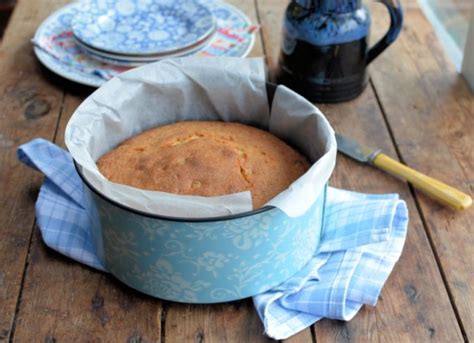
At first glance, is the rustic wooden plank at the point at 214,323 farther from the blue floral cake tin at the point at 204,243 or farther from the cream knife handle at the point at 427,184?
the cream knife handle at the point at 427,184

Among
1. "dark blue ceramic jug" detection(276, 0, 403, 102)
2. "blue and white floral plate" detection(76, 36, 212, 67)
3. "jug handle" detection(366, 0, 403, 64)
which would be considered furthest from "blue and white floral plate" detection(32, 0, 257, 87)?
"jug handle" detection(366, 0, 403, 64)

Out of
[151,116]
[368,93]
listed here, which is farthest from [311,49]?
[151,116]

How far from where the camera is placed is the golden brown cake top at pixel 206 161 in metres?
0.77

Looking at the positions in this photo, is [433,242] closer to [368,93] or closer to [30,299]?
[368,93]

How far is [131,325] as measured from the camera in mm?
741

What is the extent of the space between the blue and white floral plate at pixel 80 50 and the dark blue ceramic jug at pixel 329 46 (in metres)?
0.12

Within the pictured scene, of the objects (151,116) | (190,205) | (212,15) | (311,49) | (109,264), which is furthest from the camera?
(212,15)

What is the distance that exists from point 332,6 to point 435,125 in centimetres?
25

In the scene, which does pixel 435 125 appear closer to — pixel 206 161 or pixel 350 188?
pixel 350 188

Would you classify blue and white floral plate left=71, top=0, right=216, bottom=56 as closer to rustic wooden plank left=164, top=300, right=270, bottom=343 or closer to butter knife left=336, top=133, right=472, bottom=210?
butter knife left=336, top=133, right=472, bottom=210

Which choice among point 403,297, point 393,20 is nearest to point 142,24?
point 393,20

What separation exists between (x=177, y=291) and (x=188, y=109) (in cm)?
29

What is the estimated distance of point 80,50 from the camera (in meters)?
1.18

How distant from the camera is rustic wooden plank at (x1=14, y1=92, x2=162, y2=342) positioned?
73cm
